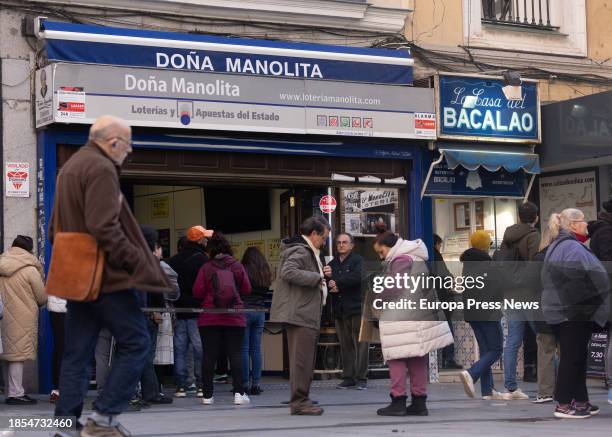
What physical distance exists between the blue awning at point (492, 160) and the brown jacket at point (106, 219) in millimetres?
9188

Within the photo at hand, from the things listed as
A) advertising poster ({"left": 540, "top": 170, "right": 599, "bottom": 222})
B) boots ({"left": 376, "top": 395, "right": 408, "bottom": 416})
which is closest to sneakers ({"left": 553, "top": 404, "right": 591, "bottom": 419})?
boots ({"left": 376, "top": 395, "right": 408, "bottom": 416})

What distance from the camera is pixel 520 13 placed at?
696 inches

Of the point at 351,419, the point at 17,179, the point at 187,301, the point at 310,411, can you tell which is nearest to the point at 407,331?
the point at 351,419

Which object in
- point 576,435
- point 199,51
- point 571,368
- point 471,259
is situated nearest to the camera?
point 576,435

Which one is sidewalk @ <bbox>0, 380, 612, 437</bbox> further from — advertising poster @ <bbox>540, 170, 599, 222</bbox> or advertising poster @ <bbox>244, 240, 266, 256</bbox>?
advertising poster @ <bbox>540, 170, 599, 222</bbox>

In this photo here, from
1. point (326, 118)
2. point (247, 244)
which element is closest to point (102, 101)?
point (326, 118)

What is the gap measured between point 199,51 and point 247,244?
350 centimetres

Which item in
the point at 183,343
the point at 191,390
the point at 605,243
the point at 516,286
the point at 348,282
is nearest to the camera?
the point at 605,243

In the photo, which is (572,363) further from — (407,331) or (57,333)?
(57,333)

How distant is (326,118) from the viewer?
15.1m

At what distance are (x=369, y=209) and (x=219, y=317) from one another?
4.16 m

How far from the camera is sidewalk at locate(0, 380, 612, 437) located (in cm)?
949

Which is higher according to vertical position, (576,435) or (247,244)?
(247,244)

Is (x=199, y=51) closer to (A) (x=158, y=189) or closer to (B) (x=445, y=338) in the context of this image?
(A) (x=158, y=189)
